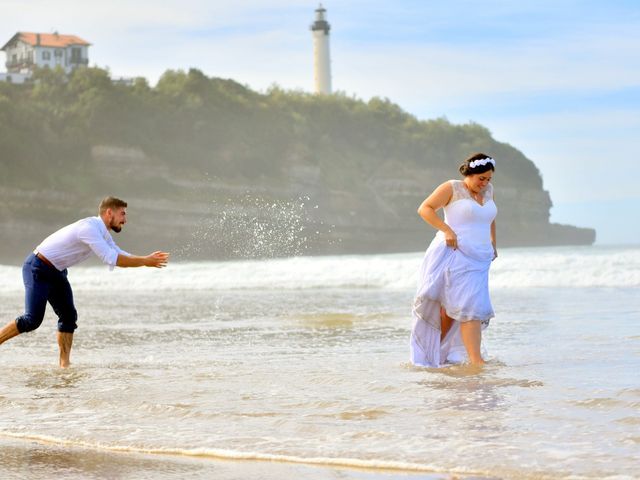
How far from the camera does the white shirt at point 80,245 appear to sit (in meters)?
8.02

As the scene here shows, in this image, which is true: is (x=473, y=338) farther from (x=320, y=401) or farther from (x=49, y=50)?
(x=49, y=50)

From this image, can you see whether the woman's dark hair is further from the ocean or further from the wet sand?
the wet sand

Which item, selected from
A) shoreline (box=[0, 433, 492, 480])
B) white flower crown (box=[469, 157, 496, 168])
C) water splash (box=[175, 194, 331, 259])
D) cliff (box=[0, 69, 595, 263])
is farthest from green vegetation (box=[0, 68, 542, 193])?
shoreline (box=[0, 433, 492, 480])

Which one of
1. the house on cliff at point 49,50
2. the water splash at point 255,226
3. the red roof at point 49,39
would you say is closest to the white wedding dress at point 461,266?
the water splash at point 255,226

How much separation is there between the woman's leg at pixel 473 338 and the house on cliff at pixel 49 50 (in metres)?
104

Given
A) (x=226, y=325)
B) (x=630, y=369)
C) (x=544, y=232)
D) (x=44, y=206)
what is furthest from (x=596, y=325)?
(x=544, y=232)

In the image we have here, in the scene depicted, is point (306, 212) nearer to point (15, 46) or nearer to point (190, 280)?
point (15, 46)

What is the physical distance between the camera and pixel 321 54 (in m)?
113

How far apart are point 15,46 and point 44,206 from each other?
45518mm

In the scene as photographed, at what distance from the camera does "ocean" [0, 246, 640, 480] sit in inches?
191

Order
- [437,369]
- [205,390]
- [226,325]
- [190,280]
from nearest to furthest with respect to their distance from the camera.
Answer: [205,390] < [437,369] < [226,325] < [190,280]

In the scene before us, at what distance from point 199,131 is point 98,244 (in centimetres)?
8148

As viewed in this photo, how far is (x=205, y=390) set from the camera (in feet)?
23.1

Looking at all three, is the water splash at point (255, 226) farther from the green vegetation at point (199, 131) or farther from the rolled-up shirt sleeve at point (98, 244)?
the rolled-up shirt sleeve at point (98, 244)
